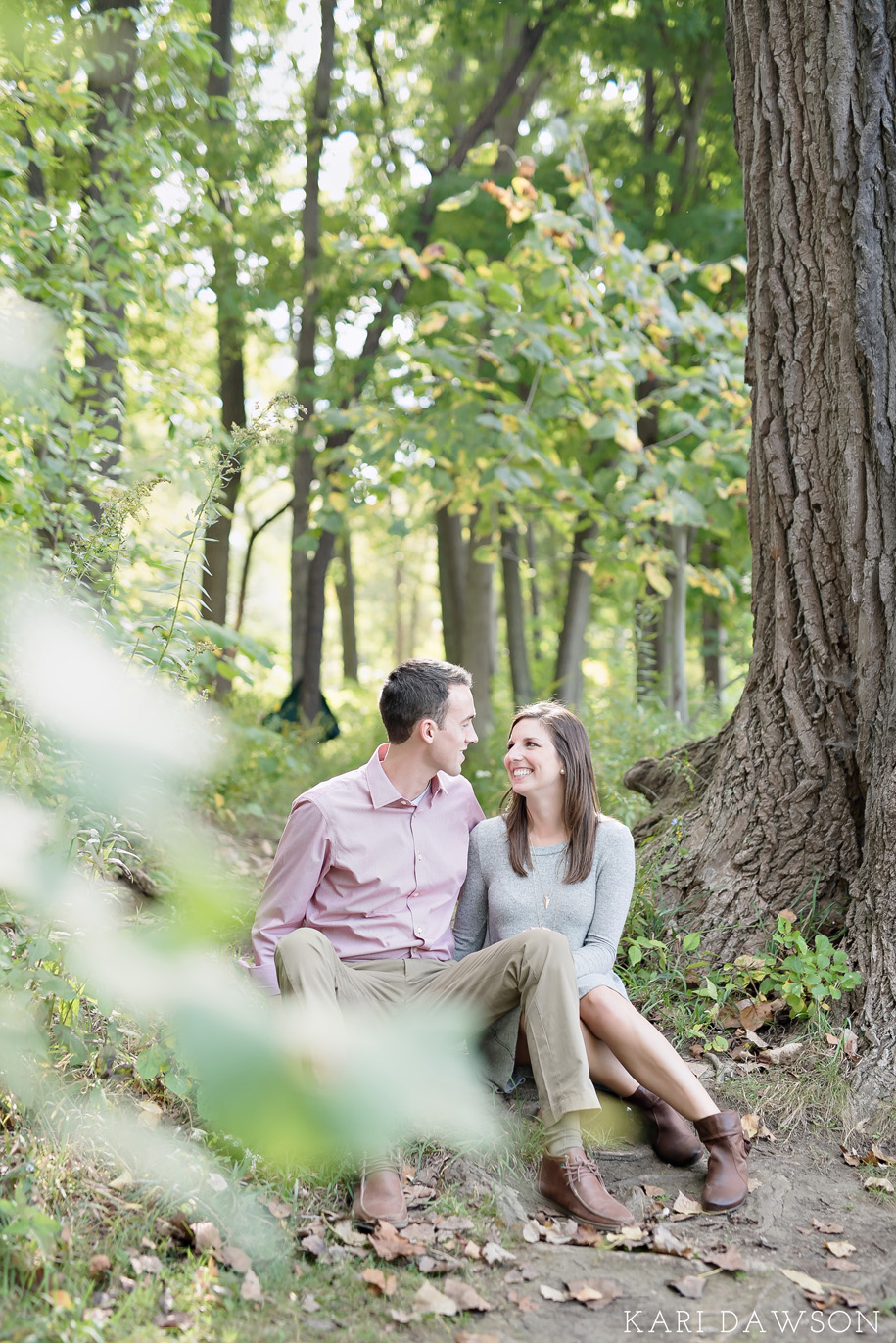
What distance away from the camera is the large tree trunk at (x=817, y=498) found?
3.63 m

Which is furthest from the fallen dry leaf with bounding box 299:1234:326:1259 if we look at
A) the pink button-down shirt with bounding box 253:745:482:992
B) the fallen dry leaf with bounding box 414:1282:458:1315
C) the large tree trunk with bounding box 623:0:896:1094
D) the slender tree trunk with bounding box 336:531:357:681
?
the slender tree trunk with bounding box 336:531:357:681

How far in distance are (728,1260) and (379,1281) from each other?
0.89 meters

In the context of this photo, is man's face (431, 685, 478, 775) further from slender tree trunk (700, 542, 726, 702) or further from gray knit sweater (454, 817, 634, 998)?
slender tree trunk (700, 542, 726, 702)

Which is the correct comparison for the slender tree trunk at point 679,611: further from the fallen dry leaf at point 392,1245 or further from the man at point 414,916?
the fallen dry leaf at point 392,1245

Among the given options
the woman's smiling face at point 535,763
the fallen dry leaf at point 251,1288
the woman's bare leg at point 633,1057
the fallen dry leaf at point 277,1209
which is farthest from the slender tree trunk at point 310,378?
the fallen dry leaf at point 251,1288

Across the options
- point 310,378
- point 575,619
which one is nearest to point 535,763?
point 310,378

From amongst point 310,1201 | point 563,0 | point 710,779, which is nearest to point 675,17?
point 563,0

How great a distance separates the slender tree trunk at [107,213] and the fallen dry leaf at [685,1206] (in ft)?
12.1

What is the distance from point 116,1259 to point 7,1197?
0.30 metres

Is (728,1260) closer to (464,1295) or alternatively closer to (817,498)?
(464,1295)

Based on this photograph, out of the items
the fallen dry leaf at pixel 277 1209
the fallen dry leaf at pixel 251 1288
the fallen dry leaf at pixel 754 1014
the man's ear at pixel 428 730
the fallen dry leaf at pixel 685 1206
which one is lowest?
the fallen dry leaf at pixel 685 1206

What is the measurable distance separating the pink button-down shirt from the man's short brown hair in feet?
0.41

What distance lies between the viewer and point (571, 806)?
3.51m

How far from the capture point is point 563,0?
30.8 feet
